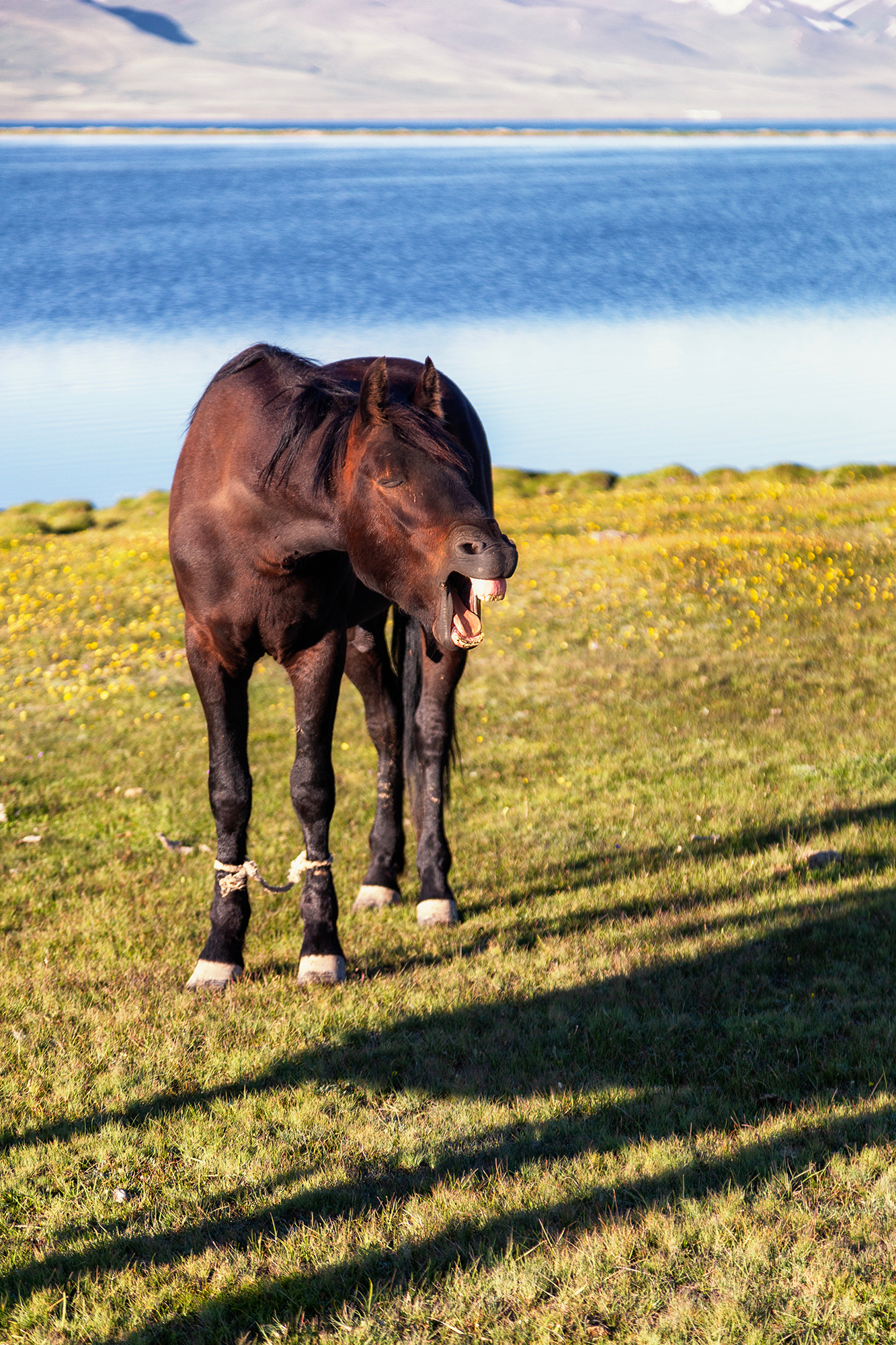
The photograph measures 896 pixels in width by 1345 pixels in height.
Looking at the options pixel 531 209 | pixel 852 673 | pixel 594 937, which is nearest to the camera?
pixel 594 937

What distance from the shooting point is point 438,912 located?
714cm

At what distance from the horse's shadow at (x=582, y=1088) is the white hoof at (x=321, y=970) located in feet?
1.91

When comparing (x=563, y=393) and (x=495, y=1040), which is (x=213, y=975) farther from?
(x=563, y=393)

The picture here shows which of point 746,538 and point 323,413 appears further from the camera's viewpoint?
point 746,538

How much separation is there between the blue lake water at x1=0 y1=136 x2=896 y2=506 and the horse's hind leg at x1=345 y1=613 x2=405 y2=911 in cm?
1830

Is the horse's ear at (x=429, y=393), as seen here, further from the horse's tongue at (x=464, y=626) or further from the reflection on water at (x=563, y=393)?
the reflection on water at (x=563, y=393)

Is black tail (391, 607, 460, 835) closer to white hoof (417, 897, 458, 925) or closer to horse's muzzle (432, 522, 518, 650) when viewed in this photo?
white hoof (417, 897, 458, 925)

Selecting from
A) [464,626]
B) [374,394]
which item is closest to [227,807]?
[464,626]

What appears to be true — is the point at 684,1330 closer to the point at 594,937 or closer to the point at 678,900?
the point at 594,937

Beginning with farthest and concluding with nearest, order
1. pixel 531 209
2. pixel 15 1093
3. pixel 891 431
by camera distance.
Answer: pixel 531 209, pixel 891 431, pixel 15 1093

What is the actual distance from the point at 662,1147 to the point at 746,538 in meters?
13.6

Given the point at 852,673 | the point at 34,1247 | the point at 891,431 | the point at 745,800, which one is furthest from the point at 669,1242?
the point at 891,431

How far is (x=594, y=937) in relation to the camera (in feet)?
22.2

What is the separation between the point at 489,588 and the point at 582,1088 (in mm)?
2293
